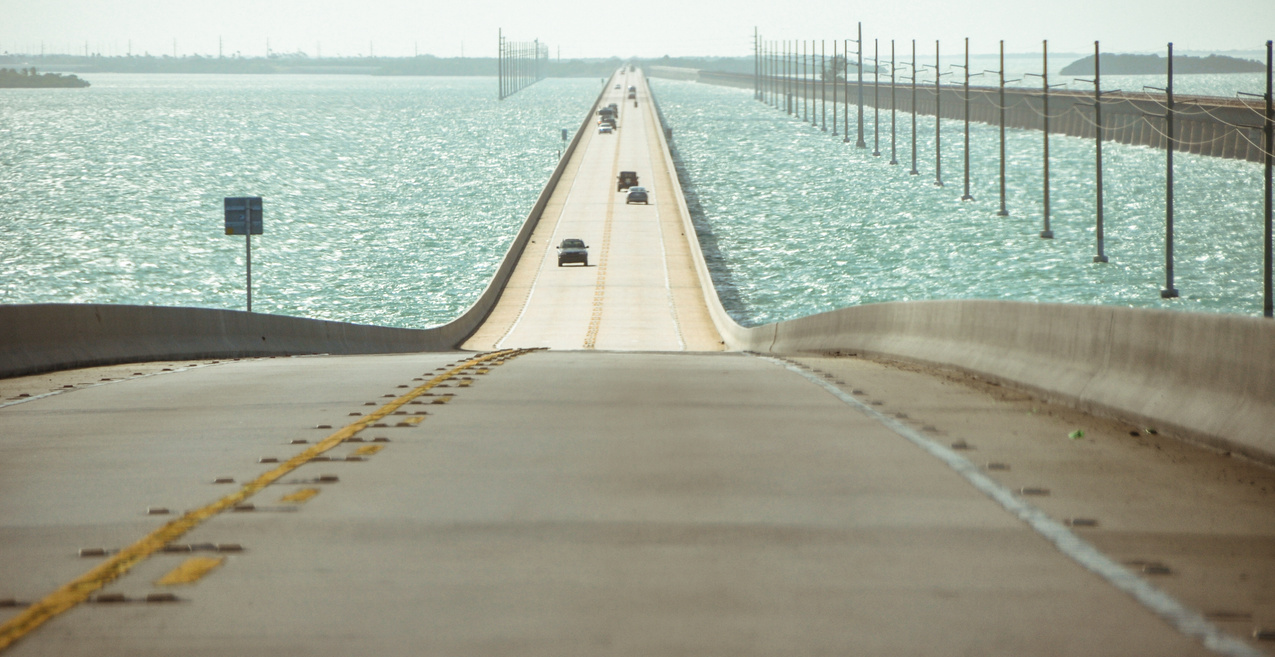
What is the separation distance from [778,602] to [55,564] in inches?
132

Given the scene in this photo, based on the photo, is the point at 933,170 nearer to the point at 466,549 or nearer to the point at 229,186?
the point at 229,186

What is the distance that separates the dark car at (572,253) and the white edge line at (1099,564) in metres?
58.3

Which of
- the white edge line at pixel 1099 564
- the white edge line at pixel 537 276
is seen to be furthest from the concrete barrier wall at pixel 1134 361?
the white edge line at pixel 537 276

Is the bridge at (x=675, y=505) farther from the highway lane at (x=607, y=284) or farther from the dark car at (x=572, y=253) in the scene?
the dark car at (x=572, y=253)

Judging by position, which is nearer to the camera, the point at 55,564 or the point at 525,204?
the point at 55,564

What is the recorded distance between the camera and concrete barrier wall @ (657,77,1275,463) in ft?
29.4

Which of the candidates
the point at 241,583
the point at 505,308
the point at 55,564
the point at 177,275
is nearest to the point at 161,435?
the point at 55,564

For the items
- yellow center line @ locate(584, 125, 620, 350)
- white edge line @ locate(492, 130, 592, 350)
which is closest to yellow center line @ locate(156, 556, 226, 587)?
yellow center line @ locate(584, 125, 620, 350)

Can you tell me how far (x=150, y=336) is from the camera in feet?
73.5

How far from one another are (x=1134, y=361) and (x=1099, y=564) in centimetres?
498

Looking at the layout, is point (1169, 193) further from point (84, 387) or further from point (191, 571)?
point (191, 571)

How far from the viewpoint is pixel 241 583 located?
19.7 feet

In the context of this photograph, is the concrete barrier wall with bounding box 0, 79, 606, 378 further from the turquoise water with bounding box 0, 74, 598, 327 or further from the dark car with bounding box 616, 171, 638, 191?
the dark car with bounding box 616, 171, 638, 191

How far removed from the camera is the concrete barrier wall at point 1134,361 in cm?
897
